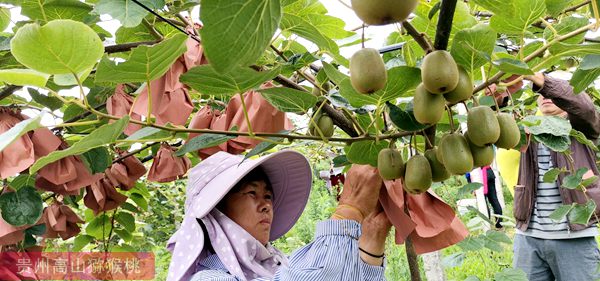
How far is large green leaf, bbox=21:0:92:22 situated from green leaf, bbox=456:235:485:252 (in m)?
1.20

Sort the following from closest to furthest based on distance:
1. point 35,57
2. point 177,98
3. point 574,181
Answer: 1. point 35,57
2. point 177,98
3. point 574,181

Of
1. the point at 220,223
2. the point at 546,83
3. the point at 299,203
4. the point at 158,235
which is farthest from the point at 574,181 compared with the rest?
the point at 158,235

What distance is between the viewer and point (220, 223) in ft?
4.88

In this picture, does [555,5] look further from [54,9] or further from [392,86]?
[54,9]

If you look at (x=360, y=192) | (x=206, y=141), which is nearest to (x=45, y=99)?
(x=206, y=141)

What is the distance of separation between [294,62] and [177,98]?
347 mm

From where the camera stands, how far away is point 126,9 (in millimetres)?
940

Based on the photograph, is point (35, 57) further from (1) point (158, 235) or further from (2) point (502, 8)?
(1) point (158, 235)

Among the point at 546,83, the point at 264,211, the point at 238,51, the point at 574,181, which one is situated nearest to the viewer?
the point at 238,51

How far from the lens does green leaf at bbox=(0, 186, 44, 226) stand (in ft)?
5.15

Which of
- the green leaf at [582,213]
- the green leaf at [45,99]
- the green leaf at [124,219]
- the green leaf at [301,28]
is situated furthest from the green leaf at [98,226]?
the green leaf at [582,213]

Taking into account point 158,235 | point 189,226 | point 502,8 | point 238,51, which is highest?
point 502,8

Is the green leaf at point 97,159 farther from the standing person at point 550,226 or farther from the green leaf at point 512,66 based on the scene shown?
the standing person at point 550,226

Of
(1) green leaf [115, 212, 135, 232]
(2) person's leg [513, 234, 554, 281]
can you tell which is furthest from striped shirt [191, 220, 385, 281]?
(2) person's leg [513, 234, 554, 281]
